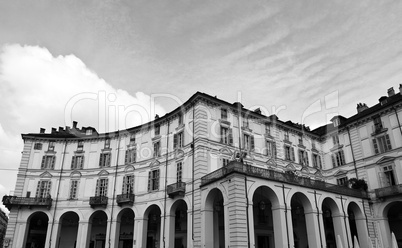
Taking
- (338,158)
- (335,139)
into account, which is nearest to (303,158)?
(338,158)

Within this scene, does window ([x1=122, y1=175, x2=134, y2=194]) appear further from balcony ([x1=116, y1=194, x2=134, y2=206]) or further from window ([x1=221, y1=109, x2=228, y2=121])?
window ([x1=221, y1=109, x2=228, y2=121])

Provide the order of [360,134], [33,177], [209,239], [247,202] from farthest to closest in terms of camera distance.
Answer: [33,177] < [360,134] < [209,239] < [247,202]

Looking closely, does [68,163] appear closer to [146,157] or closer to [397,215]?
[146,157]

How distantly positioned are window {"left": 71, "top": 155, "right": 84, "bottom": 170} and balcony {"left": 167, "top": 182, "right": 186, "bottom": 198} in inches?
576

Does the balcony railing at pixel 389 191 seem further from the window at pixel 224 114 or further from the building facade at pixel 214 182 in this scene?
the window at pixel 224 114

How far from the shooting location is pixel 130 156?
36.1m

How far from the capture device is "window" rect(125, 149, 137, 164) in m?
35.6

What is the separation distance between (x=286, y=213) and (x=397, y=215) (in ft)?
50.5

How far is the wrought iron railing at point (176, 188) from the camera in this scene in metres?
27.6

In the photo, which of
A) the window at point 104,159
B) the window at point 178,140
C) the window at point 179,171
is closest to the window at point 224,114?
the window at point 178,140

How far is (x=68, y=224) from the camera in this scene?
3709 cm

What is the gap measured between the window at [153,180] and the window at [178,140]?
374 centimetres

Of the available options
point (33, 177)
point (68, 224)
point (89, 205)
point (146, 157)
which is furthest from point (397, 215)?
point (33, 177)

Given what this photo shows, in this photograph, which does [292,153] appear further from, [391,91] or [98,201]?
[98,201]
